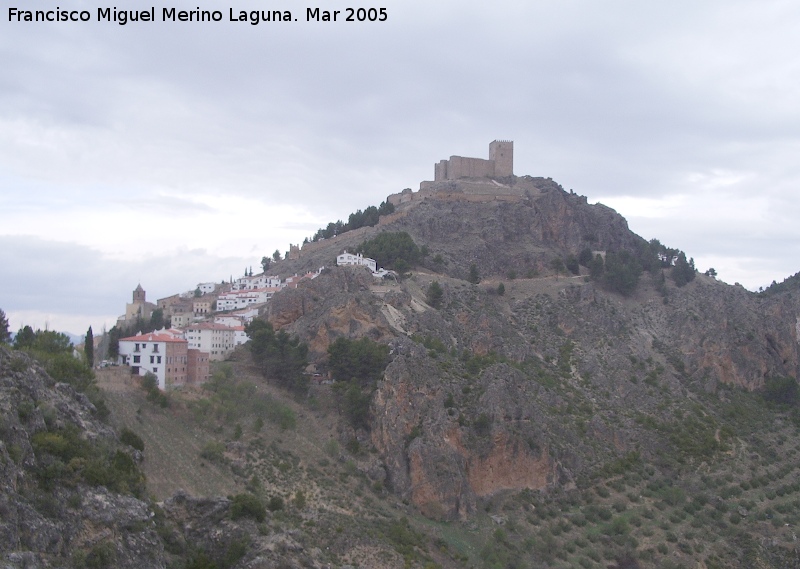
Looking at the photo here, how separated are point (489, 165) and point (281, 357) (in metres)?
44.3

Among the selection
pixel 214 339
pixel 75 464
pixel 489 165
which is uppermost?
pixel 489 165

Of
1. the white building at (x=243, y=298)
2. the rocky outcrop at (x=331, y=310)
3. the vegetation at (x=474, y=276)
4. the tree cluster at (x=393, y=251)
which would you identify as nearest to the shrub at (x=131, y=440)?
the rocky outcrop at (x=331, y=310)

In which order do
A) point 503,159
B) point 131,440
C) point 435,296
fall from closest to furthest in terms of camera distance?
point 131,440
point 435,296
point 503,159

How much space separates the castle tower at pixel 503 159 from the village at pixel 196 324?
23.9 m

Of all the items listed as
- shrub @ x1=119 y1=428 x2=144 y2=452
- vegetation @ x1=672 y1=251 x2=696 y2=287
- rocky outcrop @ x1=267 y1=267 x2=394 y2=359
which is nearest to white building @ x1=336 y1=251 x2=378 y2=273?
rocky outcrop @ x1=267 y1=267 x2=394 y2=359

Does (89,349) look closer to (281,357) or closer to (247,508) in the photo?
(281,357)

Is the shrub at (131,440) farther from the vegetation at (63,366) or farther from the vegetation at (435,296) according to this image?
the vegetation at (435,296)

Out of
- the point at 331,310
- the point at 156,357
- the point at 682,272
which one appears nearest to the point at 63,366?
the point at 156,357

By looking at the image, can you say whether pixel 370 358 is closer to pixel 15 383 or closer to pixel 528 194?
pixel 15 383

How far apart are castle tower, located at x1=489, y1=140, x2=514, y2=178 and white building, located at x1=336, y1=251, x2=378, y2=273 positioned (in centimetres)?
2357

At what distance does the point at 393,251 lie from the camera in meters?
73.6

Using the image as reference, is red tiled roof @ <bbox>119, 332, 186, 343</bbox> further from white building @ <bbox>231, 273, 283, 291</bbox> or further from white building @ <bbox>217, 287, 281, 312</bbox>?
white building @ <bbox>231, 273, 283, 291</bbox>

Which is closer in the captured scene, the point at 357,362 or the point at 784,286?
the point at 357,362

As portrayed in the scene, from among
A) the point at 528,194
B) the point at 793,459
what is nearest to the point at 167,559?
the point at 793,459
